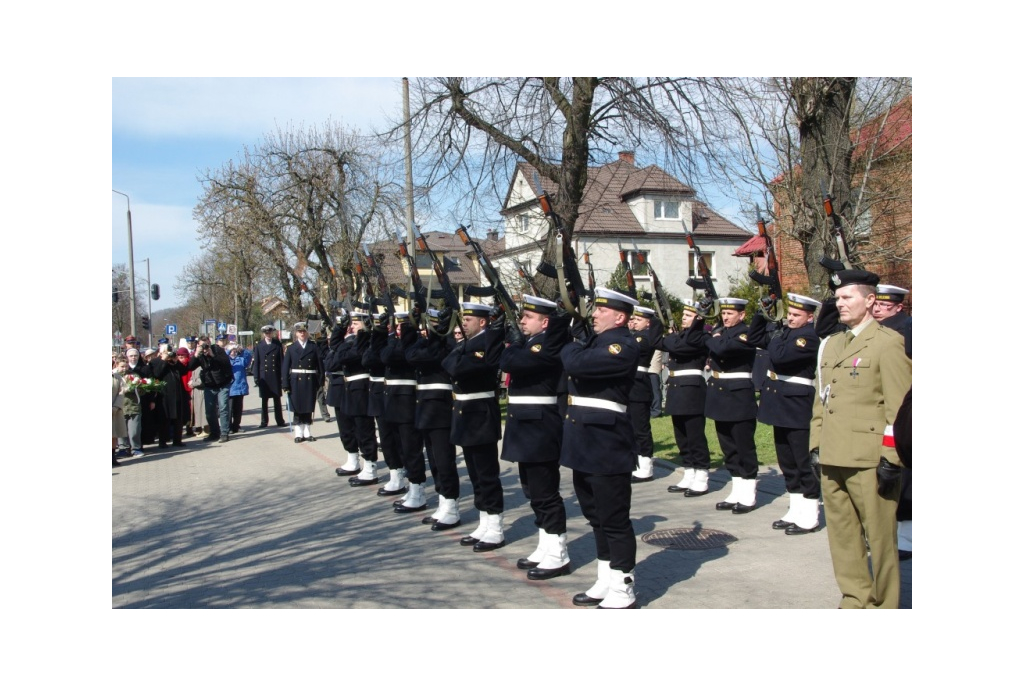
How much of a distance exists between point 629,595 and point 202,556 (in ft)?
12.3

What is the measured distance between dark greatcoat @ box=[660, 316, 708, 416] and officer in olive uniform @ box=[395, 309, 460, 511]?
2611mm

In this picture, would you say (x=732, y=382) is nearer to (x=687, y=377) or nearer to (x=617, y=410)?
(x=687, y=377)

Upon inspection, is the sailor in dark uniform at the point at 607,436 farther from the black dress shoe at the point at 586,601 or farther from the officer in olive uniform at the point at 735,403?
the officer in olive uniform at the point at 735,403

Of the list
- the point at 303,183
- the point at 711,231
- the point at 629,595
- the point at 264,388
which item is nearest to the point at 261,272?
the point at 303,183

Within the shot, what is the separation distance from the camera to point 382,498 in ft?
30.6

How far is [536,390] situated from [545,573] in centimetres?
133

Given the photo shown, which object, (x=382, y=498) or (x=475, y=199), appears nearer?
(x=382, y=498)

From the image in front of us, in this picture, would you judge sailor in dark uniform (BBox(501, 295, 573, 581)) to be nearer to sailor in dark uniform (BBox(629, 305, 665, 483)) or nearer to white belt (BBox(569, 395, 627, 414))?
white belt (BBox(569, 395, 627, 414))

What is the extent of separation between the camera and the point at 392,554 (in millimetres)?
6809

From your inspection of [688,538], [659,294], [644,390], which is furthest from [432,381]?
[659,294]

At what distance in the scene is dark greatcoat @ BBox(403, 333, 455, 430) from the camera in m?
7.73

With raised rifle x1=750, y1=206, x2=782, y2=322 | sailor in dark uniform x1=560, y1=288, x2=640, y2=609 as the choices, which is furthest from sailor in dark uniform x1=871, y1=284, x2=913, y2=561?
sailor in dark uniform x1=560, y1=288, x2=640, y2=609

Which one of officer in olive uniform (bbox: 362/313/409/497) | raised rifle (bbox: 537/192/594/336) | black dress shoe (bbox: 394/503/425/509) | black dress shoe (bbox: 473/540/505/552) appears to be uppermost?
raised rifle (bbox: 537/192/594/336)

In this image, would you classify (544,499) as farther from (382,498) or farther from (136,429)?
(136,429)
